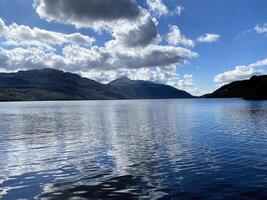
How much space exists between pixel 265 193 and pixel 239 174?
636 cm

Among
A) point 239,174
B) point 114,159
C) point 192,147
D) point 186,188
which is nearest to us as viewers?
point 186,188

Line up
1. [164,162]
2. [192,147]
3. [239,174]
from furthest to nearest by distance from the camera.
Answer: [192,147]
[164,162]
[239,174]

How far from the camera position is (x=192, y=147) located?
49656mm

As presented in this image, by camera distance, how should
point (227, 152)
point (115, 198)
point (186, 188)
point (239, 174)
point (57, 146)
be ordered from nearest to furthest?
point (115, 198) → point (186, 188) → point (239, 174) → point (227, 152) → point (57, 146)

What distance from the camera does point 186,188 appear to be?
27422 mm

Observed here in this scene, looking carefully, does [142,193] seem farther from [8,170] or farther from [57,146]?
[57,146]

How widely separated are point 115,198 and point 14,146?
3563 cm

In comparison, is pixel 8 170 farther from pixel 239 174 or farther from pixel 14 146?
pixel 239 174

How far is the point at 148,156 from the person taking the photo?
42750mm

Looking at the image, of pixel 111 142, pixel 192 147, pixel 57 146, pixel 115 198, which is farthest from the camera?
pixel 111 142

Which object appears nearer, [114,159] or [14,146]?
[114,159]

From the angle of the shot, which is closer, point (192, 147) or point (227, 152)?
point (227, 152)

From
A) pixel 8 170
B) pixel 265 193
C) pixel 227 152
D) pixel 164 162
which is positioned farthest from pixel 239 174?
pixel 8 170

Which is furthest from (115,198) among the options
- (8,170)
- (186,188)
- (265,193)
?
(8,170)
